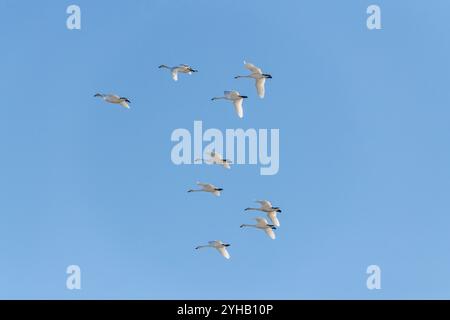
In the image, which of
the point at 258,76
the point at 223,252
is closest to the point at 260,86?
the point at 258,76

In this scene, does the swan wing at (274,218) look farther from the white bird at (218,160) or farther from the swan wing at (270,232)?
the white bird at (218,160)

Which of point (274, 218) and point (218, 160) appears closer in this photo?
point (218, 160)

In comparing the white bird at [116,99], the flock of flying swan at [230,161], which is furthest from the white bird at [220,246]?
the white bird at [116,99]

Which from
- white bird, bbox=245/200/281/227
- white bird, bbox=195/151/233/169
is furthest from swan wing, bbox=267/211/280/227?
white bird, bbox=195/151/233/169

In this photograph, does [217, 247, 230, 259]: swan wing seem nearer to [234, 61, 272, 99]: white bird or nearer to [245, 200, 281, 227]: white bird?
[245, 200, 281, 227]: white bird

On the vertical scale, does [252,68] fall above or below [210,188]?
above

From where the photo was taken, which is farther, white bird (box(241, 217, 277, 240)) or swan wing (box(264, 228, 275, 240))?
swan wing (box(264, 228, 275, 240))

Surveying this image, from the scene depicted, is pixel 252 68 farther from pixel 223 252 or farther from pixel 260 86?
pixel 223 252

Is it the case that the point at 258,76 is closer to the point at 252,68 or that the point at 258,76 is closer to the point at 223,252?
the point at 252,68

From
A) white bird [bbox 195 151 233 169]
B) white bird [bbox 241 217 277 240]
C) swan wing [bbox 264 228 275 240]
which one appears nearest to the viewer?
white bird [bbox 195 151 233 169]
